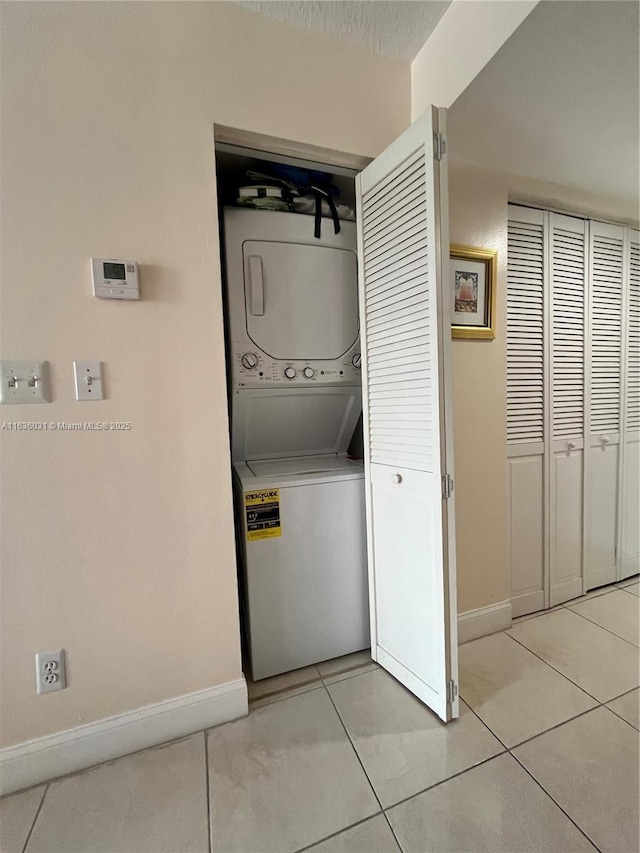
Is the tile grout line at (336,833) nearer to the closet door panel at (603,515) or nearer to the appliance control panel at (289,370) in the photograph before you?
the appliance control panel at (289,370)

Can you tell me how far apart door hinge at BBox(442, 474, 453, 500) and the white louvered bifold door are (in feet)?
0.04

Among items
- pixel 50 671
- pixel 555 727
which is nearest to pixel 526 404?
pixel 555 727

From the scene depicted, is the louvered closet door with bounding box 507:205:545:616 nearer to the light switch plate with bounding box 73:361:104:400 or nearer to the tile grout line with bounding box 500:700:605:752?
the tile grout line with bounding box 500:700:605:752

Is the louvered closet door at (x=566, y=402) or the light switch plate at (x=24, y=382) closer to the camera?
the light switch plate at (x=24, y=382)

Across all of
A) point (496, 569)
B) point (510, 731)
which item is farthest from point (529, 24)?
point (510, 731)

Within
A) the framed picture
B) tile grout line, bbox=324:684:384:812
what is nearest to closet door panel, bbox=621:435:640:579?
the framed picture

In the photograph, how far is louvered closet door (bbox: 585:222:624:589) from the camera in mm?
2041

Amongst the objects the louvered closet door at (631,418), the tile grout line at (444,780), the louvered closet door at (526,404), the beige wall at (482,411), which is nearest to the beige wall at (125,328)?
the tile grout line at (444,780)

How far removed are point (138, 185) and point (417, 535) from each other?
155 centimetres

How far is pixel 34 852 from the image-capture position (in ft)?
3.09

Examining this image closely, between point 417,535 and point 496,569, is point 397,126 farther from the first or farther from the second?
point 496,569

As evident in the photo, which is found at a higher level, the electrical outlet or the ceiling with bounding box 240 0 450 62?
the ceiling with bounding box 240 0 450 62

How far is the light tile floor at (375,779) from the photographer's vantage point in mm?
958

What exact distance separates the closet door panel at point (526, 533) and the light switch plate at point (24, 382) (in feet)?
6.72
